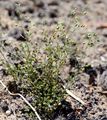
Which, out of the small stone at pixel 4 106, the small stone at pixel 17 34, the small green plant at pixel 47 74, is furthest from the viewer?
the small stone at pixel 17 34

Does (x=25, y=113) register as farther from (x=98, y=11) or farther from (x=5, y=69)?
(x=98, y=11)

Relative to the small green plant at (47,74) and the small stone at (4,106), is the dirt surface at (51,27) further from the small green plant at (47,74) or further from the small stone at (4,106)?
the small green plant at (47,74)

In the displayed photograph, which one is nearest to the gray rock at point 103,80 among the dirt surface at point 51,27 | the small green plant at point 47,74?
the dirt surface at point 51,27

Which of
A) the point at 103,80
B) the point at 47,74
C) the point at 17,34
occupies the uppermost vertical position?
the point at 17,34

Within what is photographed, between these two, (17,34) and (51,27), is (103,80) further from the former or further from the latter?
(51,27)

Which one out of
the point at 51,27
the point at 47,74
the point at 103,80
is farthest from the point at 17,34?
the point at 47,74

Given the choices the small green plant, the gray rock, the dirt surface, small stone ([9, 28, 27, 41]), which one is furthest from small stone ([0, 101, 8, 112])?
small stone ([9, 28, 27, 41])

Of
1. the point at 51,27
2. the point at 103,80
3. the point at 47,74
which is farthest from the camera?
the point at 51,27

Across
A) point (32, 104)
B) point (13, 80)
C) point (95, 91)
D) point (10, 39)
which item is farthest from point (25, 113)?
point (10, 39)

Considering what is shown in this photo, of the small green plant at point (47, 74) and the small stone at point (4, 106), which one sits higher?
the small green plant at point (47, 74)
